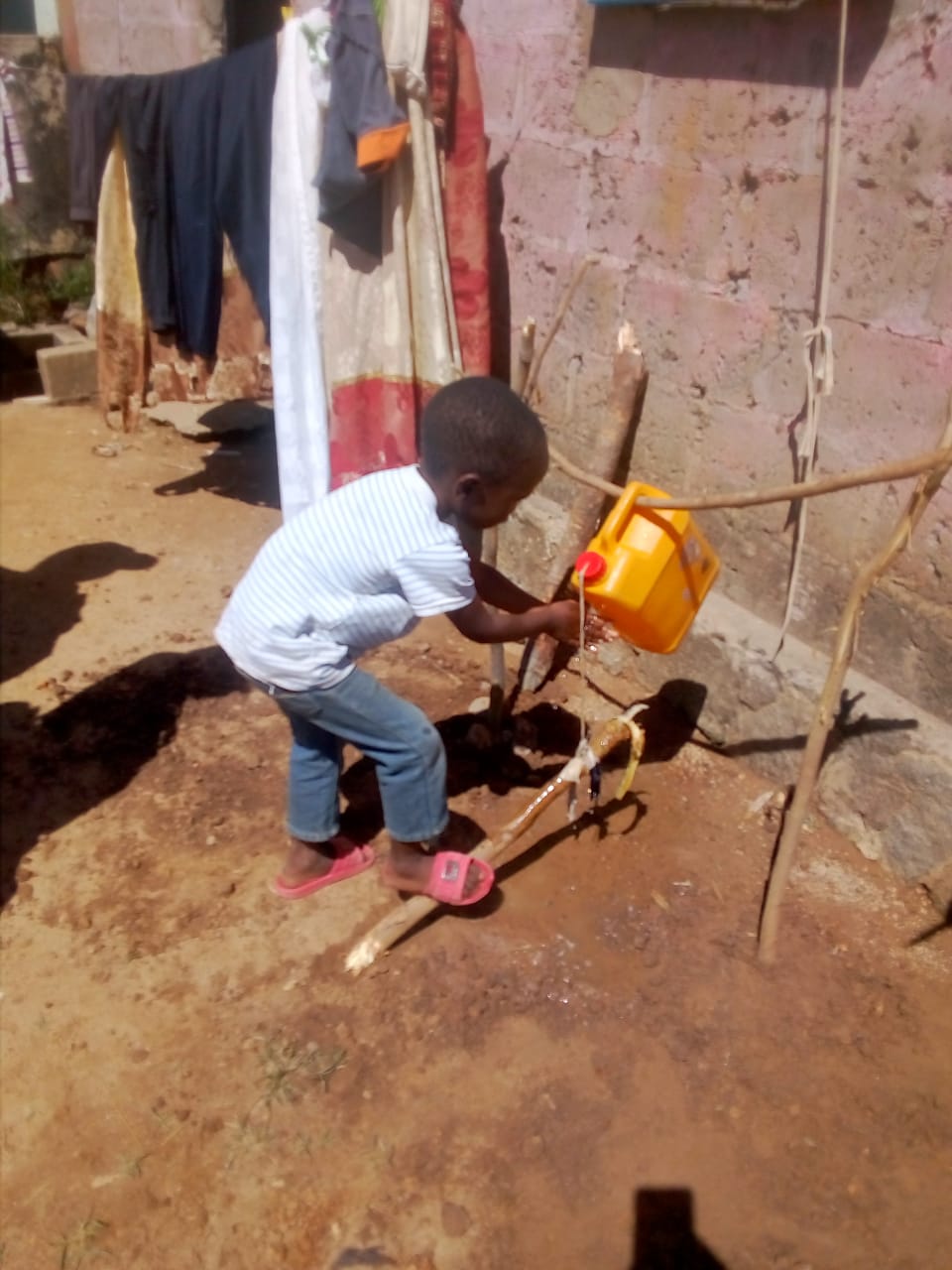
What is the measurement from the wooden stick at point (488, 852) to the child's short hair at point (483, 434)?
0.90m

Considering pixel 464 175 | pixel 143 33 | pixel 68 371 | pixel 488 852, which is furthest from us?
pixel 68 371

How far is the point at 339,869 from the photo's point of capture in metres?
2.78

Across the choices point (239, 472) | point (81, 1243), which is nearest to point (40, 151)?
point (239, 472)

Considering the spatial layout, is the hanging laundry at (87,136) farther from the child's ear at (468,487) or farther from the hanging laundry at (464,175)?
the child's ear at (468,487)

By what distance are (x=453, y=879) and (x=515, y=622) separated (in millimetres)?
663

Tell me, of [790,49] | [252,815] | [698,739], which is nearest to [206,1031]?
[252,815]

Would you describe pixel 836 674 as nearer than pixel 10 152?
Yes

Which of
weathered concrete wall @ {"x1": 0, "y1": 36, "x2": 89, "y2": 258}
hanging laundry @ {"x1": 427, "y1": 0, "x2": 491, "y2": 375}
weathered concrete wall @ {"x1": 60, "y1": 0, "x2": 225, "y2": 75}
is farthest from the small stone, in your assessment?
weathered concrete wall @ {"x1": 0, "y1": 36, "x2": 89, "y2": 258}

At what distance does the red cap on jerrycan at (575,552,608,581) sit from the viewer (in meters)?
2.46

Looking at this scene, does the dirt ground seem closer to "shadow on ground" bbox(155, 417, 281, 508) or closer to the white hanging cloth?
the white hanging cloth

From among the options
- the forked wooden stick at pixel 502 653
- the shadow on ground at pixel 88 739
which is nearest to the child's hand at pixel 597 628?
the forked wooden stick at pixel 502 653

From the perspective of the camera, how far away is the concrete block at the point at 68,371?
6.57 meters

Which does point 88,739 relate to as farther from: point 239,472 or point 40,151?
point 40,151

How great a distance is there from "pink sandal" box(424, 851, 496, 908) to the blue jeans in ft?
0.24
